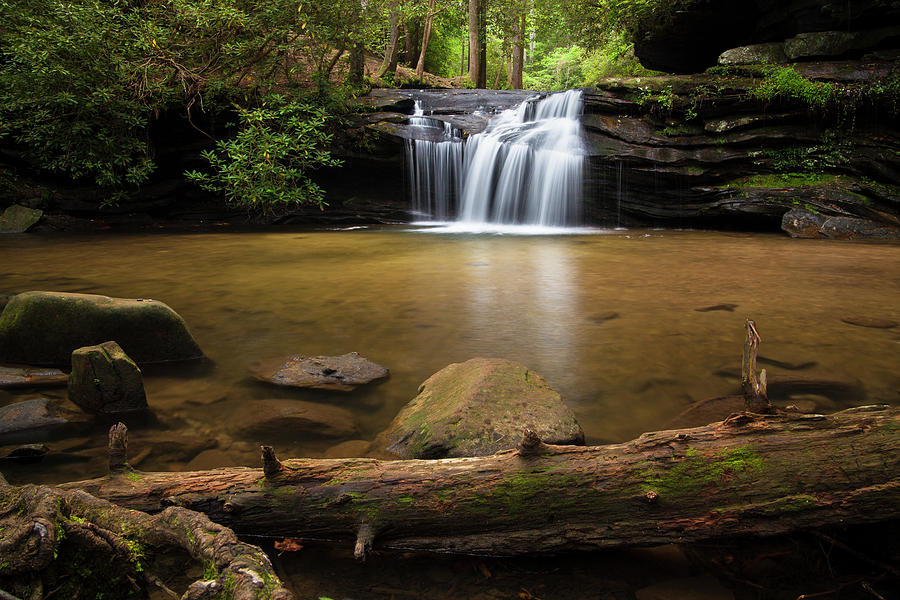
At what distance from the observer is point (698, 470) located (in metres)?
1.93

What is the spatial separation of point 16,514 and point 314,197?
11.6 meters

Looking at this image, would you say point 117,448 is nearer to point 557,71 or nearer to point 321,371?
point 321,371

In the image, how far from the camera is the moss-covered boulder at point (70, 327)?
161 inches

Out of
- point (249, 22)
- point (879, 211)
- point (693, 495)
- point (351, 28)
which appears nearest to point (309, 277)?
point (693, 495)

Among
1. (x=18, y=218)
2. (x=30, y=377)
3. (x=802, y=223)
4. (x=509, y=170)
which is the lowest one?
(x=30, y=377)

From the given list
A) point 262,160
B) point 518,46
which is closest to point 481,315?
point 262,160

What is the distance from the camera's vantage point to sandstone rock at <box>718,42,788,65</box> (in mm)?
13969

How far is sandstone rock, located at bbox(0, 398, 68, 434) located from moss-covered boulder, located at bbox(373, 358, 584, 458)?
1921 millimetres

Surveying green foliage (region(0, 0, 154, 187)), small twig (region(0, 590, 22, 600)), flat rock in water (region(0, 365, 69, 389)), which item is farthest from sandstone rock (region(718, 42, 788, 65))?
small twig (region(0, 590, 22, 600))

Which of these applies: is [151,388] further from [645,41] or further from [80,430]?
[645,41]

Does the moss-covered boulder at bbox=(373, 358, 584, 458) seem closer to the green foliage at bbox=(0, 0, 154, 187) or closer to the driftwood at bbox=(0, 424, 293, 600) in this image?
the driftwood at bbox=(0, 424, 293, 600)

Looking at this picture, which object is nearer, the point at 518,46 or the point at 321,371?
the point at 321,371

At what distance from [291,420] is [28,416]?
149 centimetres

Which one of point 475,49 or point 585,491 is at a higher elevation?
point 475,49
